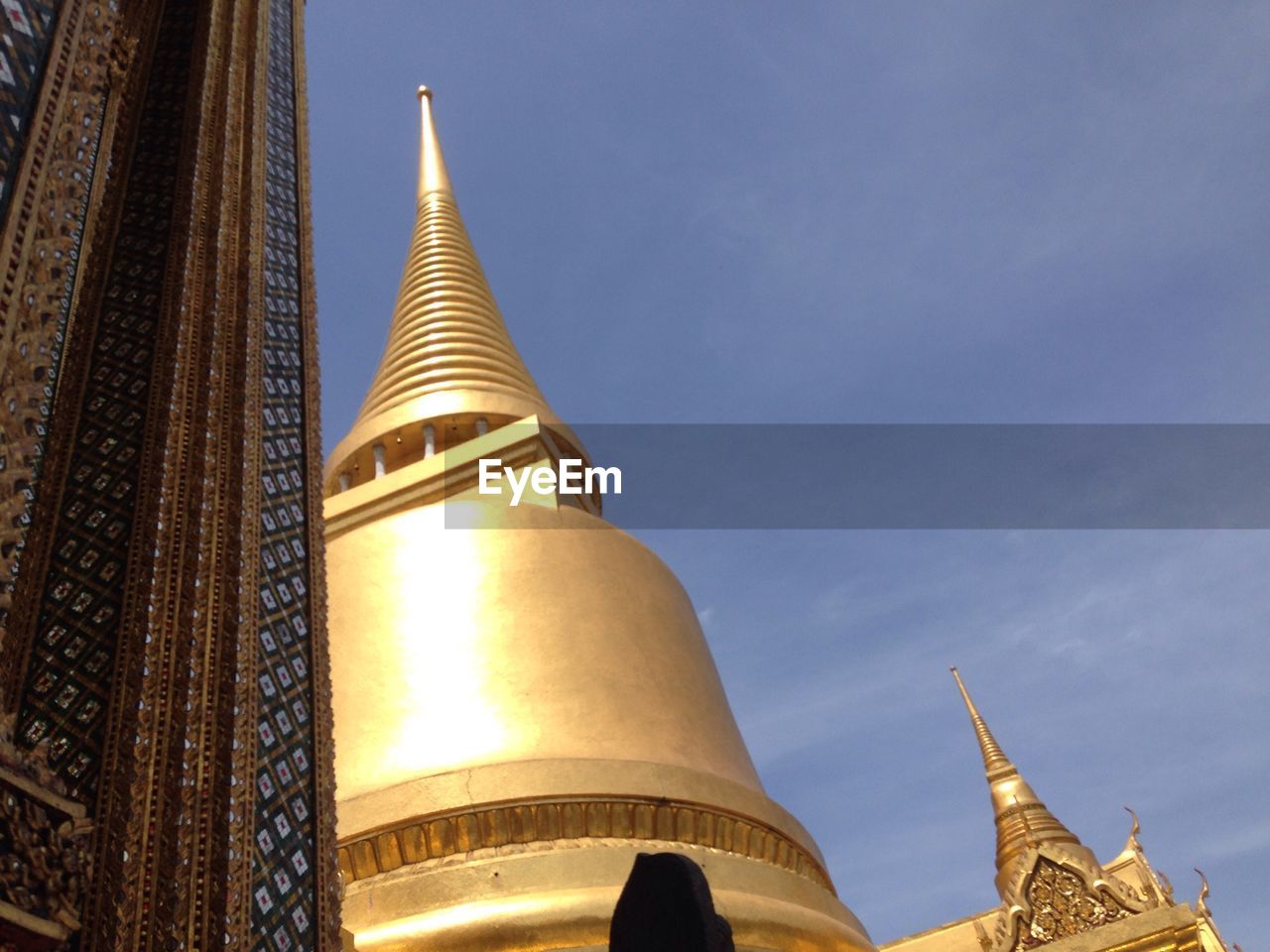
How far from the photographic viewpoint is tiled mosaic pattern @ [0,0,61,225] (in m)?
1.87

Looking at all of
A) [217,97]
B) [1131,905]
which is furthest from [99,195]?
[1131,905]

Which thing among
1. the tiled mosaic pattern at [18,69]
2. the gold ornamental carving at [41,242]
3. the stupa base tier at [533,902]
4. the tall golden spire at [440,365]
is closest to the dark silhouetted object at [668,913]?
the gold ornamental carving at [41,242]

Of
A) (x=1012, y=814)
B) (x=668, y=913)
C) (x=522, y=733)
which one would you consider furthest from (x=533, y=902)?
(x=1012, y=814)

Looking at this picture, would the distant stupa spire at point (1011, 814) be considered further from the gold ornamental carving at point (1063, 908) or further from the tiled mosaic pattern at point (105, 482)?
the tiled mosaic pattern at point (105, 482)

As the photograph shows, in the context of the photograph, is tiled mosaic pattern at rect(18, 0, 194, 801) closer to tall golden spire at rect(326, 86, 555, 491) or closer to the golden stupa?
the golden stupa

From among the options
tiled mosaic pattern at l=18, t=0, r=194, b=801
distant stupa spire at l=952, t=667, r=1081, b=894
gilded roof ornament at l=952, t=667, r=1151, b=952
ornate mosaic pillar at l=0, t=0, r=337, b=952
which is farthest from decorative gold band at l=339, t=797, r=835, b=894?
distant stupa spire at l=952, t=667, r=1081, b=894

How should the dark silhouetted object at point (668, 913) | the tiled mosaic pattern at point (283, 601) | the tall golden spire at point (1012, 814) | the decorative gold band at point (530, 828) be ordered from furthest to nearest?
the tall golden spire at point (1012, 814), the decorative gold band at point (530, 828), the tiled mosaic pattern at point (283, 601), the dark silhouetted object at point (668, 913)

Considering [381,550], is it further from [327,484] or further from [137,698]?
[137,698]

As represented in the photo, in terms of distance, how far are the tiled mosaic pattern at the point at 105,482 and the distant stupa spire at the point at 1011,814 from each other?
1007cm

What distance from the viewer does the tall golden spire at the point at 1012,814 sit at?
11711 mm

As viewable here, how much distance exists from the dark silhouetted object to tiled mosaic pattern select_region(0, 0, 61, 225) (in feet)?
4.49

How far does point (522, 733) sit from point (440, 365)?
4.30m

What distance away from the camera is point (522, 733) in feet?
19.5

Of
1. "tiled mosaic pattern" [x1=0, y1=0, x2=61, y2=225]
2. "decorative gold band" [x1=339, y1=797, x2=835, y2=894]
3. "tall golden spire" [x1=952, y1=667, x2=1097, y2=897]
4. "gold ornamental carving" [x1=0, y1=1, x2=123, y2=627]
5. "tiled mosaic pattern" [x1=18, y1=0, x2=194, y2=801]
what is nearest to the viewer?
"gold ornamental carving" [x1=0, y1=1, x2=123, y2=627]
